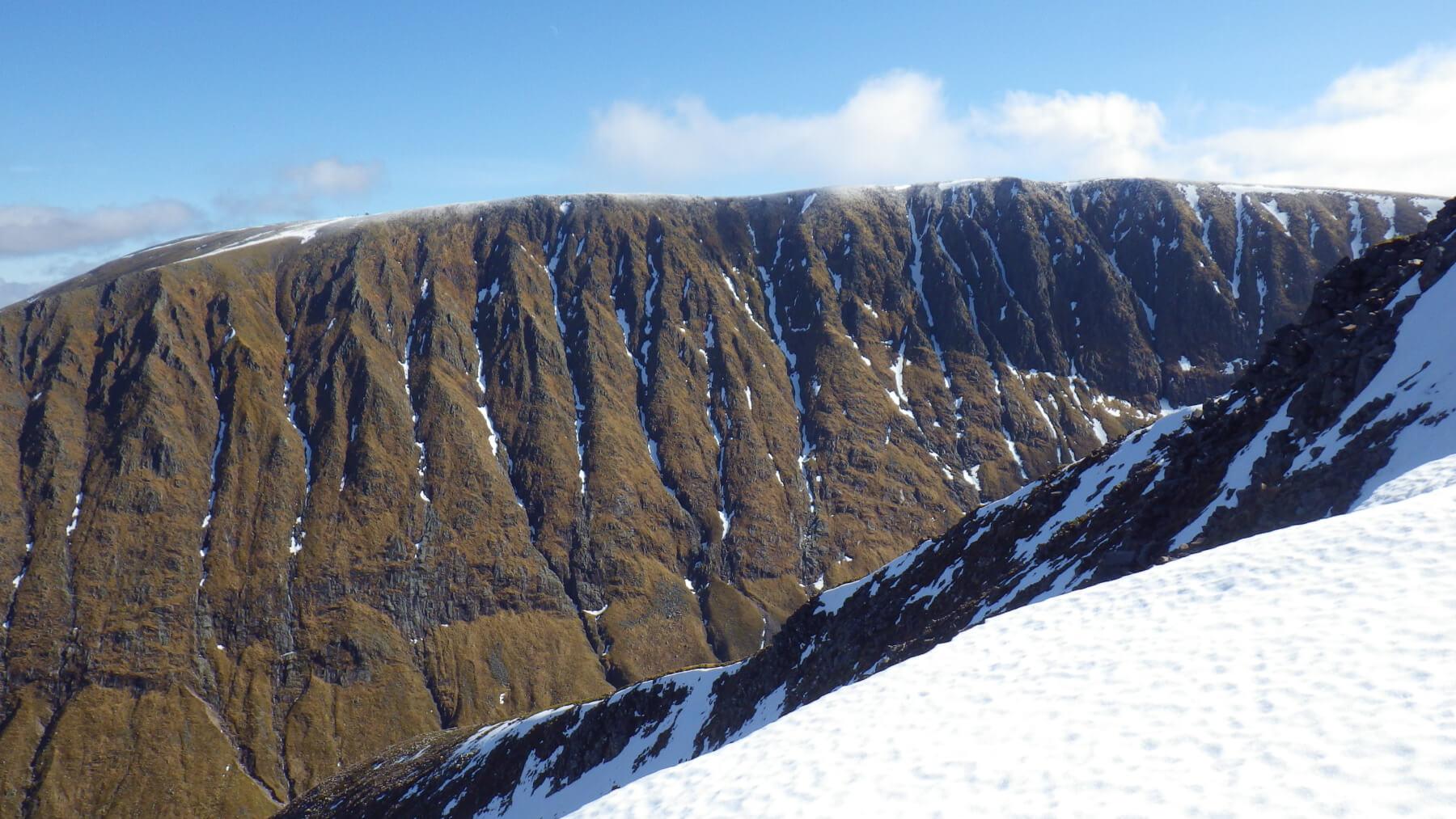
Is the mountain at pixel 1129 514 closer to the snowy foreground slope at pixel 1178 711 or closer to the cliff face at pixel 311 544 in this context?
the snowy foreground slope at pixel 1178 711

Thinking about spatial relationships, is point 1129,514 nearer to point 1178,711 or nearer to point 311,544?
point 1178,711

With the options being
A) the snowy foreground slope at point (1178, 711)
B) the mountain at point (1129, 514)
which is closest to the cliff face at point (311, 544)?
A: the mountain at point (1129, 514)

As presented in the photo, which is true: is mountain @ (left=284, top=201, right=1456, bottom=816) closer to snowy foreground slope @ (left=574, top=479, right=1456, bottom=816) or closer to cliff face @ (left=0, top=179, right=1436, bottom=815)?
snowy foreground slope @ (left=574, top=479, right=1456, bottom=816)

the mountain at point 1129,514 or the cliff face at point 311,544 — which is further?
the cliff face at point 311,544

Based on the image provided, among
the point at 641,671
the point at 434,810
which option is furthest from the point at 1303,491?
the point at 641,671

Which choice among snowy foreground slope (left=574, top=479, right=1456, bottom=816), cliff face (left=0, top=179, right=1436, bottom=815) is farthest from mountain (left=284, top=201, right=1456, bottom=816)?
cliff face (left=0, top=179, right=1436, bottom=815)

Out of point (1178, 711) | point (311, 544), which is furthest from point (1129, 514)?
point (311, 544)

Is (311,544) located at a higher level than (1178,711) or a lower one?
lower
